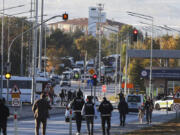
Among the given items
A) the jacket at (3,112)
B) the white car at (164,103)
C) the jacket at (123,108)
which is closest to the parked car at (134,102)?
the white car at (164,103)

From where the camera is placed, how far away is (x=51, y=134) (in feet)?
89.8

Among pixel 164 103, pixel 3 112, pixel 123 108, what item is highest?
pixel 3 112

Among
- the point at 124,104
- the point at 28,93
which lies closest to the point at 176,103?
the point at 124,104

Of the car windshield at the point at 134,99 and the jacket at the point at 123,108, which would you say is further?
the car windshield at the point at 134,99

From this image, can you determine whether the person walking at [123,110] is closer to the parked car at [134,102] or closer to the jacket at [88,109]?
the jacket at [88,109]

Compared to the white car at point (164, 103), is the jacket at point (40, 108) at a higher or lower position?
higher

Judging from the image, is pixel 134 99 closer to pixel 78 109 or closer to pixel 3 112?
pixel 78 109

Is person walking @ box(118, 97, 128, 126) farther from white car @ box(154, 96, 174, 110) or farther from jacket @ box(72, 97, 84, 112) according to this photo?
white car @ box(154, 96, 174, 110)

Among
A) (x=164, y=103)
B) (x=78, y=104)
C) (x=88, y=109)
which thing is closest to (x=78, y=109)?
(x=78, y=104)

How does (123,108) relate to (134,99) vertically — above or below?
below

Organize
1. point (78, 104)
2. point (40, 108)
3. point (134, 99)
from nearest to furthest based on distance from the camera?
point (40, 108), point (78, 104), point (134, 99)

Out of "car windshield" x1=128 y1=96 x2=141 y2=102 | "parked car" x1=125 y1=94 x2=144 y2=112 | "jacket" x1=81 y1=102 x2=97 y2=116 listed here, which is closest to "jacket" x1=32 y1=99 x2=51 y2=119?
"jacket" x1=81 y1=102 x2=97 y2=116

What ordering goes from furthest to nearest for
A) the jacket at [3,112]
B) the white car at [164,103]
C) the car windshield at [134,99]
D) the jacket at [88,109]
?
the white car at [164,103]
the car windshield at [134,99]
the jacket at [88,109]
the jacket at [3,112]

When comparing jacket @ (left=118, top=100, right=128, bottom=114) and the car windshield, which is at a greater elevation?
the car windshield
